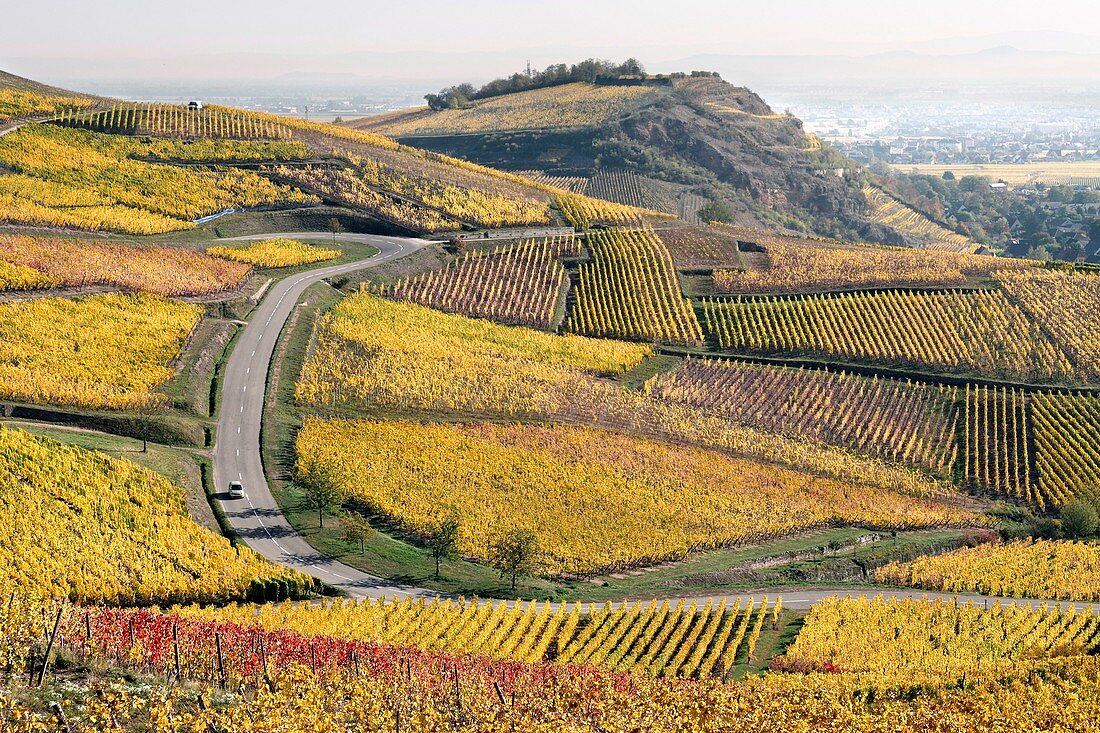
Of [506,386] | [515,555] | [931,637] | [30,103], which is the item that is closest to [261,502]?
[515,555]

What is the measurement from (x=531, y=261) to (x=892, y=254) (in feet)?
118

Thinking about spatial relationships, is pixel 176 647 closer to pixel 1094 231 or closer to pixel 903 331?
pixel 903 331

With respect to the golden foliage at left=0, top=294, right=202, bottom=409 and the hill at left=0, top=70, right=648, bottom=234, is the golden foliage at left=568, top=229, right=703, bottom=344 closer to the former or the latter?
the hill at left=0, top=70, right=648, bottom=234

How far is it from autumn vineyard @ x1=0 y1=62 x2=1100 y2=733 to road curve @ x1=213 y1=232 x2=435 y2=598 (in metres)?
0.24

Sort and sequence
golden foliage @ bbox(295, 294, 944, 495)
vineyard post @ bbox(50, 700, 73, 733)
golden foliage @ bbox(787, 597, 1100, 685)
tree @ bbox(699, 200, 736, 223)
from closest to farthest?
vineyard post @ bbox(50, 700, 73, 733) < golden foliage @ bbox(787, 597, 1100, 685) < golden foliage @ bbox(295, 294, 944, 495) < tree @ bbox(699, 200, 736, 223)

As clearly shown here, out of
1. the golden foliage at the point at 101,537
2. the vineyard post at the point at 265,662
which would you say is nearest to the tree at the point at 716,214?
the golden foliage at the point at 101,537

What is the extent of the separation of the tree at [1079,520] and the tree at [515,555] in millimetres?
30405

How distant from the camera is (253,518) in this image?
1927 inches

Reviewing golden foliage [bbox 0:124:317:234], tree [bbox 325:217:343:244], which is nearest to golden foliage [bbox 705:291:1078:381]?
tree [bbox 325:217:343:244]

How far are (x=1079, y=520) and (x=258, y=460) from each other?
43.8 m

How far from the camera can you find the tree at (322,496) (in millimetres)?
49094

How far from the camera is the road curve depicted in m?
45.2

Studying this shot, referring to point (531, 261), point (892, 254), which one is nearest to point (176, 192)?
point (531, 261)

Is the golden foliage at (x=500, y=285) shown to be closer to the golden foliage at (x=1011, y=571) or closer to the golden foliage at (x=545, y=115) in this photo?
the golden foliage at (x=1011, y=571)
